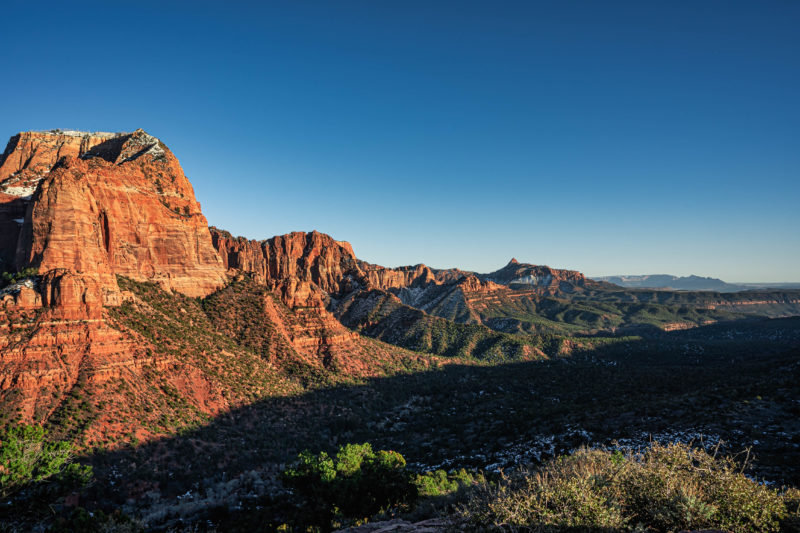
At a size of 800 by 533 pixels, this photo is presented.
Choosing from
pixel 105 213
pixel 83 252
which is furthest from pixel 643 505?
pixel 105 213

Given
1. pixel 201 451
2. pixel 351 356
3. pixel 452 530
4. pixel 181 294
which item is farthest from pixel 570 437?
pixel 181 294

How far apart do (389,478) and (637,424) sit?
106ft

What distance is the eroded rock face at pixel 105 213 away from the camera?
49.1 metres

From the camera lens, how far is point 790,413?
3647 cm

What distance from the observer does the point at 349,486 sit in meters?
30.3

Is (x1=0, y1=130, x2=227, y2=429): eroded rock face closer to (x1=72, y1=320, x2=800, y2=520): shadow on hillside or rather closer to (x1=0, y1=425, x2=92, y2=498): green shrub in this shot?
(x1=72, y1=320, x2=800, y2=520): shadow on hillside

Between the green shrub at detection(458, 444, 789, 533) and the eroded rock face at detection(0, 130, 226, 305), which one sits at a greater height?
the eroded rock face at detection(0, 130, 226, 305)

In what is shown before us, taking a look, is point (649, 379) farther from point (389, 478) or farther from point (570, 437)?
point (389, 478)

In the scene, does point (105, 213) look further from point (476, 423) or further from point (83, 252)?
point (476, 423)

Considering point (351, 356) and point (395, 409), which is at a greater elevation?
point (351, 356)

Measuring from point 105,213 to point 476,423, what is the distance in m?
75.4

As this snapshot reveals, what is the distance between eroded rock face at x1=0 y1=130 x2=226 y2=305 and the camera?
161 ft

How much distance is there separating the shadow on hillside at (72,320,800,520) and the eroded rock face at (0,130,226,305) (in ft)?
96.2

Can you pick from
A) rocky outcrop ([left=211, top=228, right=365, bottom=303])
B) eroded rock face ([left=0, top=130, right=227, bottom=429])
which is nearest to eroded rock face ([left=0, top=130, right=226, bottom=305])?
eroded rock face ([left=0, top=130, right=227, bottom=429])
